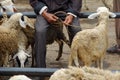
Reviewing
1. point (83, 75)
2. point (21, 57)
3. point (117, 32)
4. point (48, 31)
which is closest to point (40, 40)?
point (48, 31)

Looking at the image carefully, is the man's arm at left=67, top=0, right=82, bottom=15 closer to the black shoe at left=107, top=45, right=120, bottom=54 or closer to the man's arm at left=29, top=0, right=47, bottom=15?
the man's arm at left=29, top=0, right=47, bottom=15

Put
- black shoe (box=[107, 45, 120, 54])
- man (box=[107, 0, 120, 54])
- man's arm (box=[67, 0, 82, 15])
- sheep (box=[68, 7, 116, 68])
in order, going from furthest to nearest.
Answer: black shoe (box=[107, 45, 120, 54]) < man (box=[107, 0, 120, 54]) < man's arm (box=[67, 0, 82, 15]) < sheep (box=[68, 7, 116, 68])

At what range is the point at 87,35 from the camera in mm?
4758

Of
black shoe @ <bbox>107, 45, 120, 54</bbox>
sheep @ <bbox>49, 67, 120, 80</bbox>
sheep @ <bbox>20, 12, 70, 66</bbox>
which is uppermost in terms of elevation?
sheep @ <bbox>20, 12, 70, 66</bbox>

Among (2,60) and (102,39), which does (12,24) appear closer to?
(2,60)

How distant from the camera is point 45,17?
5199 mm

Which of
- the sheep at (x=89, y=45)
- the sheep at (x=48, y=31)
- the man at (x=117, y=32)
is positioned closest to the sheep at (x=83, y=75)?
the sheep at (x=89, y=45)

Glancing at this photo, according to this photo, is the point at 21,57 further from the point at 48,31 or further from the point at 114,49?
the point at 114,49

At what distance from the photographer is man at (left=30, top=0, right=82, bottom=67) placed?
5184 millimetres

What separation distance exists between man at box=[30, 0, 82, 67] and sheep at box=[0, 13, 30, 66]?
0.81ft

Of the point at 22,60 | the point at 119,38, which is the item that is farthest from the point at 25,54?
the point at 119,38

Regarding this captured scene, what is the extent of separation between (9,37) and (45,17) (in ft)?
1.66

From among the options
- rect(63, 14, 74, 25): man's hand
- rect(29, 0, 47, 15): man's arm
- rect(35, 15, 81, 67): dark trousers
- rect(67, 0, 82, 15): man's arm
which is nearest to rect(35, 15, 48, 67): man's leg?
rect(35, 15, 81, 67): dark trousers

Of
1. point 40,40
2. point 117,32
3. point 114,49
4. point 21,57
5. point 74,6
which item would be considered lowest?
point 114,49
